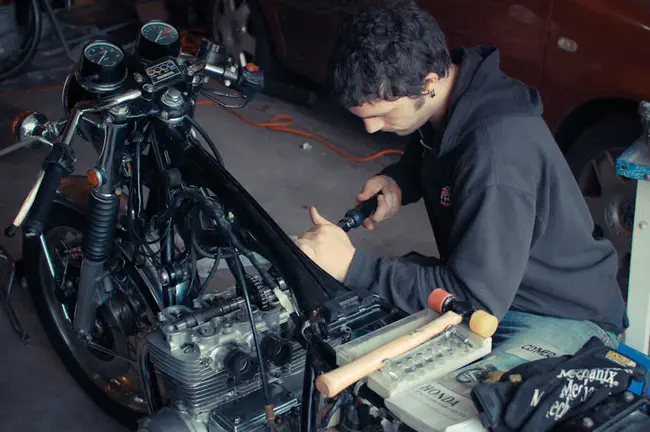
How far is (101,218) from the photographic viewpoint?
203 centimetres

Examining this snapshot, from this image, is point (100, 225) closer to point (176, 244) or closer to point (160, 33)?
point (176, 244)

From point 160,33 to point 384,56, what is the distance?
2.09ft

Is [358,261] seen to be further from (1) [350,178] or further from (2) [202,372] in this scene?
(1) [350,178]

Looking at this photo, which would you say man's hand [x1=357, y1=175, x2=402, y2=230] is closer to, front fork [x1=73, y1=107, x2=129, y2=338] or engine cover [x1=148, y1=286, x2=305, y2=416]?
engine cover [x1=148, y1=286, x2=305, y2=416]

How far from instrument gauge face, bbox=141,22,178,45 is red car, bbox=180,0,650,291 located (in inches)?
72.2

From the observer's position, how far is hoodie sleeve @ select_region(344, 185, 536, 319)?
1.67m

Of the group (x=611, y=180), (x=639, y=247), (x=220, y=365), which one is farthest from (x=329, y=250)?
(x=611, y=180)

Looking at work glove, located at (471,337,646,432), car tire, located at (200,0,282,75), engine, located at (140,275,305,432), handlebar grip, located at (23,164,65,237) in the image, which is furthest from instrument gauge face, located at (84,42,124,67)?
car tire, located at (200,0,282,75)

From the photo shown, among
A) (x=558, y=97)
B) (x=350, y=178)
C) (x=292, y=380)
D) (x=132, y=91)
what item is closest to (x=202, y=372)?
(x=292, y=380)

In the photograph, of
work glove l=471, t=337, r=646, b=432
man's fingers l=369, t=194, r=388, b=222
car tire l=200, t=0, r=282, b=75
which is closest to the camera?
work glove l=471, t=337, r=646, b=432

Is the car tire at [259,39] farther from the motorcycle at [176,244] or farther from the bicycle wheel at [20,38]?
the motorcycle at [176,244]

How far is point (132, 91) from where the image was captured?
1842 mm

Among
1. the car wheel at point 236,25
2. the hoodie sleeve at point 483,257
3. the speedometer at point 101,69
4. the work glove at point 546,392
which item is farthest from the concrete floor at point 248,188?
the work glove at point 546,392

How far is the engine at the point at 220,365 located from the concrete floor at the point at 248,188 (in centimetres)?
86
